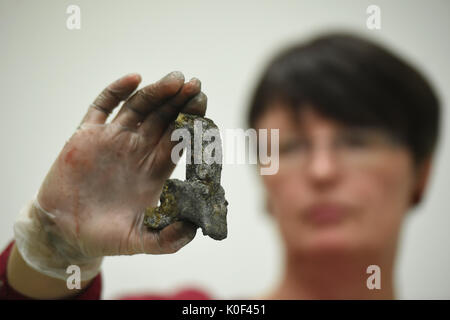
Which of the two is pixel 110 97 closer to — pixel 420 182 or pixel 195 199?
pixel 195 199

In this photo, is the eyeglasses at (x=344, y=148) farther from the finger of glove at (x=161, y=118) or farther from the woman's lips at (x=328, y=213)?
the finger of glove at (x=161, y=118)

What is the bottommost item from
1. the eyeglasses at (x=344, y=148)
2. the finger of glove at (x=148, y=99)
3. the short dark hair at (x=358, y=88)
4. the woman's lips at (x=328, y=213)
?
the woman's lips at (x=328, y=213)

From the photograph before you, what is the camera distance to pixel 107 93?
5.39 ft

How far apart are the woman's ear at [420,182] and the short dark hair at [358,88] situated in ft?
0.21

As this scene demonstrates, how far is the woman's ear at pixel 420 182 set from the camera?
2305mm

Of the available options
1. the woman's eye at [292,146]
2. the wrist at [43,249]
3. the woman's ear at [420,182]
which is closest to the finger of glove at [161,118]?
the wrist at [43,249]

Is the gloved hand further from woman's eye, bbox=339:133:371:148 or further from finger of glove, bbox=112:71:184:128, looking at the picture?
woman's eye, bbox=339:133:371:148

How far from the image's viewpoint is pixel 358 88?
6.95ft

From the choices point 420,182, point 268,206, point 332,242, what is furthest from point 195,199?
point 420,182

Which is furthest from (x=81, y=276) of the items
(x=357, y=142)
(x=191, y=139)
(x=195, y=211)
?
(x=357, y=142)

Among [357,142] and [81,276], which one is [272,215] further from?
[81,276]

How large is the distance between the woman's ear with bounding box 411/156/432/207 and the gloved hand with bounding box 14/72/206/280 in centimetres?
148

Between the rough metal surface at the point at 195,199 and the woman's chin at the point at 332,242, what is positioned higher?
the rough metal surface at the point at 195,199

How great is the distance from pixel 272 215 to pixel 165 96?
1.13 metres
